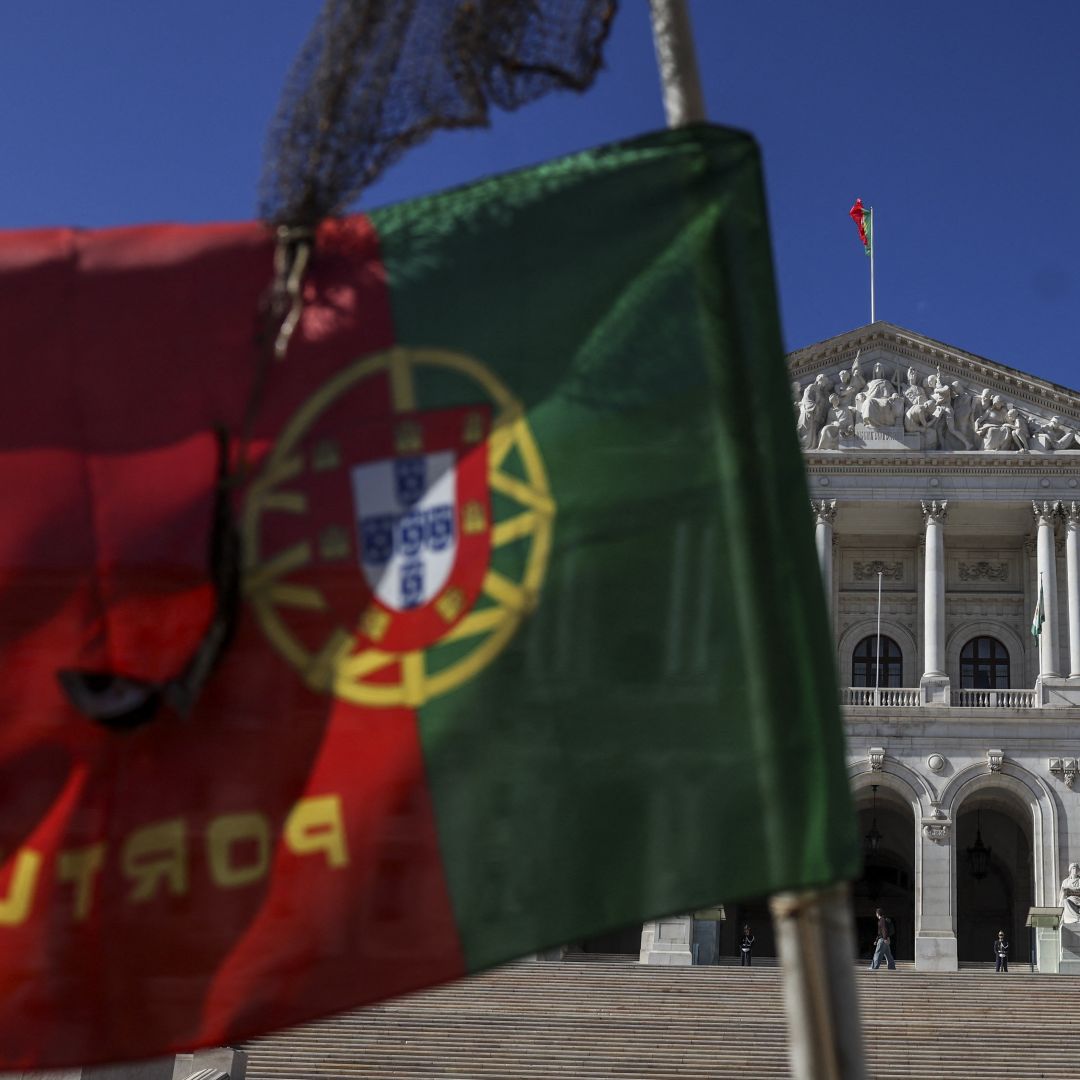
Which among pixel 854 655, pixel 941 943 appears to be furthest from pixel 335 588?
pixel 854 655

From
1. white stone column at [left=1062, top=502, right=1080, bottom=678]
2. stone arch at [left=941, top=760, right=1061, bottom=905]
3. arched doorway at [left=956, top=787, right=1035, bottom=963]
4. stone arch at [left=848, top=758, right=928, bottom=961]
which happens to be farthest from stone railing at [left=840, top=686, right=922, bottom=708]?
white stone column at [left=1062, top=502, right=1080, bottom=678]

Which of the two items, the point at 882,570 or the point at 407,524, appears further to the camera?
the point at 882,570

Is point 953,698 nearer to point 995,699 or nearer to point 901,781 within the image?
point 995,699

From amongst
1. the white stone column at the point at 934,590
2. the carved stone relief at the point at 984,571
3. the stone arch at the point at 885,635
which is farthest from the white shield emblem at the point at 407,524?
the carved stone relief at the point at 984,571

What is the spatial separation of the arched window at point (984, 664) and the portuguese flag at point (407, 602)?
3913 cm

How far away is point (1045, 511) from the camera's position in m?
40.6

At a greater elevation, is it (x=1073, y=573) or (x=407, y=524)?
(x=1073, y=573)

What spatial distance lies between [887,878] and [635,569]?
134 ft

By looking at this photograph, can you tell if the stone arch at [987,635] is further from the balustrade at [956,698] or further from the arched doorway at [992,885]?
the arched doorway at [992,885]

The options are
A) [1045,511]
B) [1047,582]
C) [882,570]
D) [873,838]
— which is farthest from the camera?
[882,570]

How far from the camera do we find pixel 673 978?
2716cm

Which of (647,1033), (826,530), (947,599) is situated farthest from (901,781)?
(647,1033)

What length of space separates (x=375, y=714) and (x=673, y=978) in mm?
24279

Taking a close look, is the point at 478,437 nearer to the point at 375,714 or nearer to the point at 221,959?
the point at 375,714
